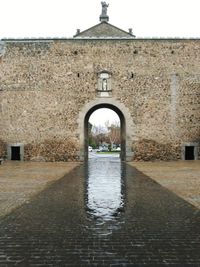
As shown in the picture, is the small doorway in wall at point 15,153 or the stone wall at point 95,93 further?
the small doorway in wall at point 15,153

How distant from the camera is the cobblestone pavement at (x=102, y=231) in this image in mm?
4402

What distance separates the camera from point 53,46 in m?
23.7

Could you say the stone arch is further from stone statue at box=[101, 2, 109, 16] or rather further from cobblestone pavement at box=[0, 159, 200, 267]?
stone statue at box=[101, 2, 109, 16]

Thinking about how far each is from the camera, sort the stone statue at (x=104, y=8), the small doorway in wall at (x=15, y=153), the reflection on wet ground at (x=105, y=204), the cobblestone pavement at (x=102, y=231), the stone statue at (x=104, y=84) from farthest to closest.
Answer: the stone statue at (x=104, y=8) → the small doorway in wall at (x=15, y=153) → the stone statue at (x=104, y=84) → the reflection on wet ground at (x=105, y=204) → the cobblestone pavement at (x=102, y=231)

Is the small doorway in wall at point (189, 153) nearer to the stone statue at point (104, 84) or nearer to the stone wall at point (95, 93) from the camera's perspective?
the stone wall at point (95, 93)

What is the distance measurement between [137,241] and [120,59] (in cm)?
1950

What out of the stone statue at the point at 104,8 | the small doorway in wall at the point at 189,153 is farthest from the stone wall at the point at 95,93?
the stone statue at the point at 104,8

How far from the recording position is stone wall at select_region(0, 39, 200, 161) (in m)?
23.5

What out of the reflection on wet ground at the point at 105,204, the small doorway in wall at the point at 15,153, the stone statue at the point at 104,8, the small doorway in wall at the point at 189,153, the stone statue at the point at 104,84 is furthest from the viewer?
the stone statue at the point at 104,8

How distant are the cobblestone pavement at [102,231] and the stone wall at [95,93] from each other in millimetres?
14556

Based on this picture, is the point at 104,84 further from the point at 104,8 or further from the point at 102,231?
the point at 104,8

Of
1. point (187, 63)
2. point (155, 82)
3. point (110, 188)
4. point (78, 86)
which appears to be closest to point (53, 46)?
point (78, 86)

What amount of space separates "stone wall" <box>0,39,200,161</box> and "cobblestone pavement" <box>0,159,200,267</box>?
14.6 meters

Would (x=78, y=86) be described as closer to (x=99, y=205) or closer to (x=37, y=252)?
(x=99, y=205)
